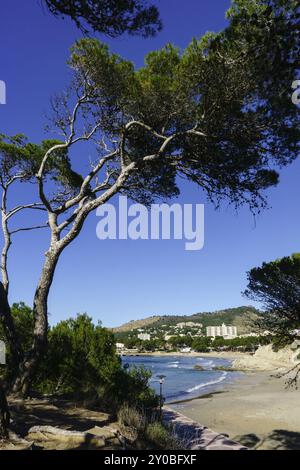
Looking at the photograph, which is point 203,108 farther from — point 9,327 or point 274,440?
point 274,440

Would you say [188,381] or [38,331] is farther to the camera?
[188,381]

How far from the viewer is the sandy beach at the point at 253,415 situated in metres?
12.8

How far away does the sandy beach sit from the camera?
42.1 feet

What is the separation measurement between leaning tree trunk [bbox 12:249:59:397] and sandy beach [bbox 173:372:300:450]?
6529 millimetres

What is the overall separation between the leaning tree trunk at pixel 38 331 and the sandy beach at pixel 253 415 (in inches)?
257

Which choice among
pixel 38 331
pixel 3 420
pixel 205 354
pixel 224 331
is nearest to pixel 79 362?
pixel 38 331

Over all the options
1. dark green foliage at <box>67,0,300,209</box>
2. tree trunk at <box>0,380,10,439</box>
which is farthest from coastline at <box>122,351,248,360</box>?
tree trunk at <box>0,380,10,439</box>

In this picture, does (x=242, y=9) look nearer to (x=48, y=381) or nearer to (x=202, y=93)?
(x=202, y=93)

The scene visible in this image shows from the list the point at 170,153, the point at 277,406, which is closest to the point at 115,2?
the point at 170,153

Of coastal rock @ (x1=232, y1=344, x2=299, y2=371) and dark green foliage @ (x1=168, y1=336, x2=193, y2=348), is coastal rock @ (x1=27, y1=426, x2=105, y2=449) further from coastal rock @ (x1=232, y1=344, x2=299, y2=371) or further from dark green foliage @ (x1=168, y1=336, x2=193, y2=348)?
dark green foliage @ (x1=168, y1=336, x2=193, y2=348)

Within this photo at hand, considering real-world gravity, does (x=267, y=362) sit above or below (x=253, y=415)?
below

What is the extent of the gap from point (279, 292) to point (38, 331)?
6.58 metres

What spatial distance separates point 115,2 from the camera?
6.75 m

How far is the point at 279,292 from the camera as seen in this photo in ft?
36.6
